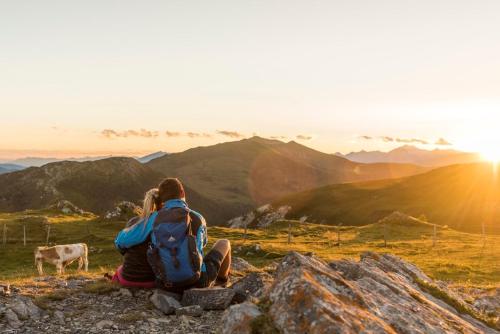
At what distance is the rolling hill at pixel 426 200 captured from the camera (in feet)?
339

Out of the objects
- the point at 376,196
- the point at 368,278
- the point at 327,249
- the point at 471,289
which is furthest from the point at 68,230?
the point at 376,196

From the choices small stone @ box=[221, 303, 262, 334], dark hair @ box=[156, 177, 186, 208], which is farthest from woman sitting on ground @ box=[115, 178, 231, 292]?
small stone @ box=[221, 303, 262, 334]

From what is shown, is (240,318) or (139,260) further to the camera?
(139,260)

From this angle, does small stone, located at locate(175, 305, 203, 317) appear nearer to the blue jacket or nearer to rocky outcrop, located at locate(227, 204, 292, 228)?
the blue jacket

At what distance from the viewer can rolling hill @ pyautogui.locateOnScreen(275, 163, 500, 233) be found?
103438 millimetres

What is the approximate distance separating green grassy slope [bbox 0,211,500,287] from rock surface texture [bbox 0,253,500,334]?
11.5 meters

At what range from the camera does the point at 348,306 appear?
784cm

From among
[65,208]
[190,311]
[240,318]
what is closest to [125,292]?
[190,311]

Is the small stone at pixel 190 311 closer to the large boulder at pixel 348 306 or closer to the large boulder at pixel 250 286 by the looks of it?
the large boulder at pixel 250 286

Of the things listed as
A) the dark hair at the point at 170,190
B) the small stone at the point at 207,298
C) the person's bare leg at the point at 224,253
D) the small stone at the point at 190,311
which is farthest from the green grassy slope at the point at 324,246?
the dark hair at the point at 170,190

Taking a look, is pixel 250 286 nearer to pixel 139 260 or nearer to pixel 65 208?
pixel 139 260

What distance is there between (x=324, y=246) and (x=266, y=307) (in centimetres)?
4206

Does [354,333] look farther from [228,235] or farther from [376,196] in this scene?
[376,196]

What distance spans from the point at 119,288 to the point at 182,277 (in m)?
Result: 2.48
